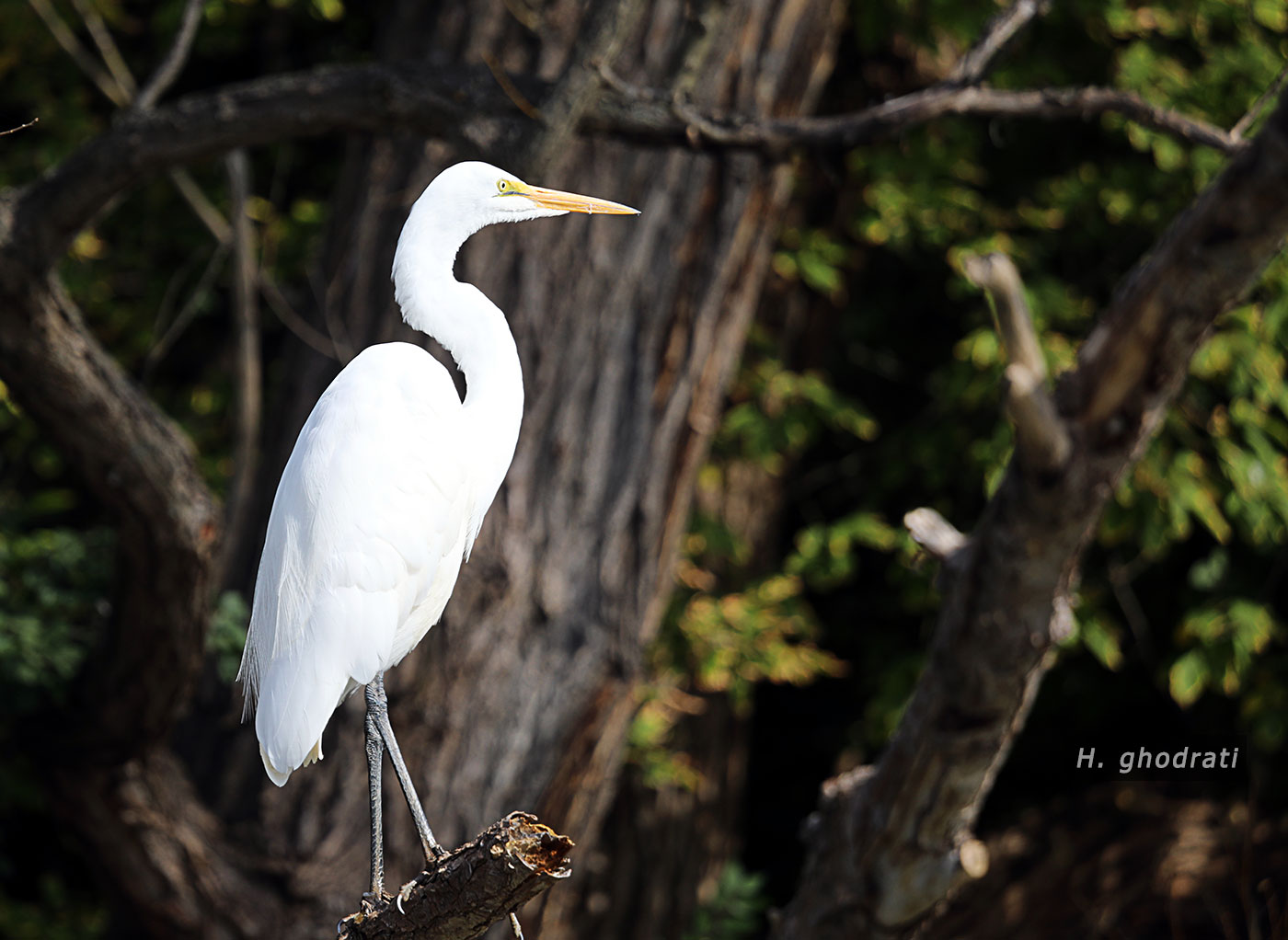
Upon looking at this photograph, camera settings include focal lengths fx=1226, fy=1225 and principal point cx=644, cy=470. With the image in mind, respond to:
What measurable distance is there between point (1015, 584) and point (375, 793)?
1.11 metres

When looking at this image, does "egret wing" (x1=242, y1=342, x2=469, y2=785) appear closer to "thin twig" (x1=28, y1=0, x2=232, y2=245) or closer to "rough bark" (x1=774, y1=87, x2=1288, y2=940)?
"rough bark" (x1=774, y1=87, x2=1288, y2=940)

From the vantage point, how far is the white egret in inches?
66.7

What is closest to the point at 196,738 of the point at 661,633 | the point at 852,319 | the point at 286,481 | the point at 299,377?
the point at 299,377

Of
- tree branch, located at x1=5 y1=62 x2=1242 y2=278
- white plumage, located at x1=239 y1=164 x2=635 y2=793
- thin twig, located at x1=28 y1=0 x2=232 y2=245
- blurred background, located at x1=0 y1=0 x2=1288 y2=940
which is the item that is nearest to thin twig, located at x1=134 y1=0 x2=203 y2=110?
tree branch, located at x1=5 y1=62 x2=1242 y2=278

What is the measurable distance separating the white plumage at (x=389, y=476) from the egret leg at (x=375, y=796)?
0.10m

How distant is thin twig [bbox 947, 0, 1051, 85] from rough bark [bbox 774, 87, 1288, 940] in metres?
0.75

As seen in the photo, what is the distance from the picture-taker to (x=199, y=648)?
282 cm

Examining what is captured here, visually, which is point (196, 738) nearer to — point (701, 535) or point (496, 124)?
point (701, 535)

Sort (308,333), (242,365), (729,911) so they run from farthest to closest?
(242,365), (308,333), (729,911)

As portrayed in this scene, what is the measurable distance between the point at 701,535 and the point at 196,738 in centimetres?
168

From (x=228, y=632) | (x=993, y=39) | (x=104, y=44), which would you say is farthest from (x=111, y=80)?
(x=993, y=39)

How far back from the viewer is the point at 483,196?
1.70 metres

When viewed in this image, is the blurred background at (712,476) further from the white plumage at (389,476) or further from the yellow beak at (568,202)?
the white plumage at (389,476)

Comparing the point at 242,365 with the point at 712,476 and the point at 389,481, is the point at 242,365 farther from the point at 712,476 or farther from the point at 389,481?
the point at 389,481
